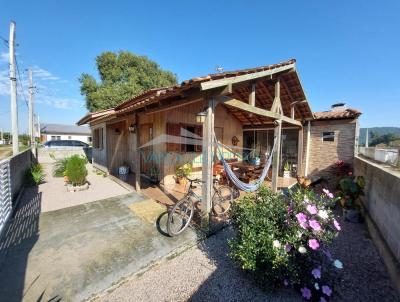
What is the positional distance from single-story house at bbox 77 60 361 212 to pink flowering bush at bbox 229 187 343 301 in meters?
1.29

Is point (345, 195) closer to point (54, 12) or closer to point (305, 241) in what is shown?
point (305, 241)

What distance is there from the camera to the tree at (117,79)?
15.8m

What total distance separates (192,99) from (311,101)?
16.6 ft

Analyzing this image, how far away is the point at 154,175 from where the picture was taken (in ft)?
21.3

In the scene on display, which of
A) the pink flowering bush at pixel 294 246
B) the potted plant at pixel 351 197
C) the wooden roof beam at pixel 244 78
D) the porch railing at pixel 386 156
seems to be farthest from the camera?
the potted plant at pixel 351 197

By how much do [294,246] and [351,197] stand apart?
11.7 ft

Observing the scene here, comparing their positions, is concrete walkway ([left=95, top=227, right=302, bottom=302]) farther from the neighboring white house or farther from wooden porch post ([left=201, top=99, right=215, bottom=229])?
the neighboring white house

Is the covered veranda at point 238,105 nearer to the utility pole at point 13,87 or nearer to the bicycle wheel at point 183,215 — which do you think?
the bicycle wheel at point 183,215

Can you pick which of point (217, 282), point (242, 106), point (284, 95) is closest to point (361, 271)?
point (217, 282)

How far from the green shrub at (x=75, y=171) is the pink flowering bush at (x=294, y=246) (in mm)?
5294

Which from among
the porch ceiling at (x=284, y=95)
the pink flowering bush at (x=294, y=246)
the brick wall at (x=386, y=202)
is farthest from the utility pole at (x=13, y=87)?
the brick wall at (x=386, y=202)

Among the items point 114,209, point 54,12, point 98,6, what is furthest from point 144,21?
point 114,209

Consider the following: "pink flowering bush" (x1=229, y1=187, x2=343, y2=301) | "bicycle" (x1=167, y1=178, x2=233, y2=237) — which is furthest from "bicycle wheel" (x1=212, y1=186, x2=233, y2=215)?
"pink flowering bush" (x1=229, y1=187, x2=343, y2=301)

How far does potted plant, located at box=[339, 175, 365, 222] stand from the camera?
168 inches
